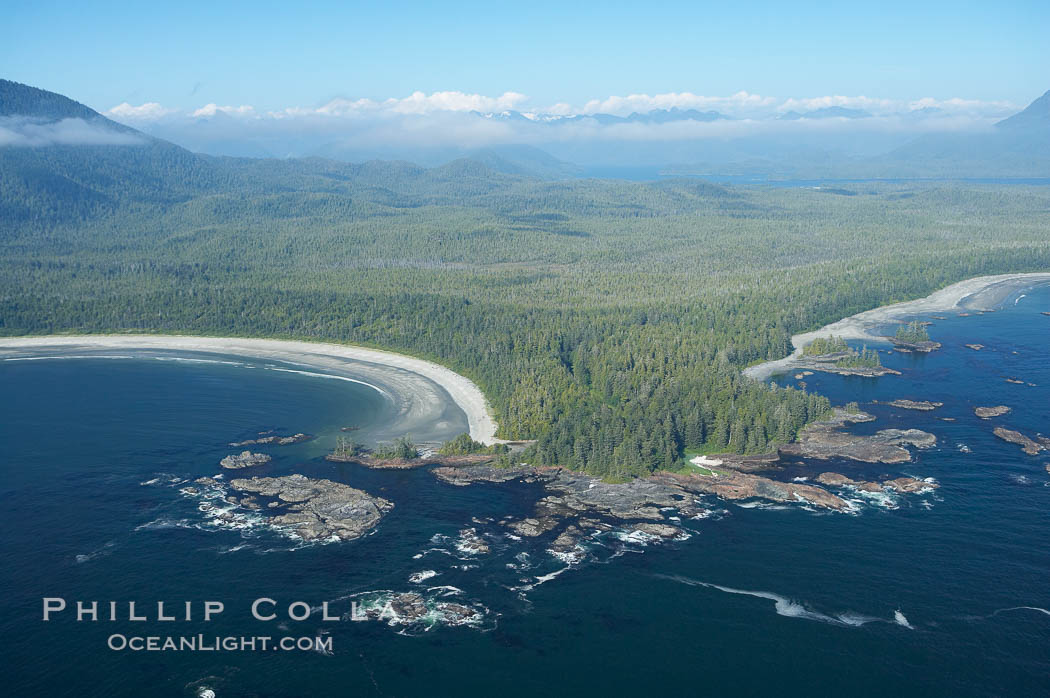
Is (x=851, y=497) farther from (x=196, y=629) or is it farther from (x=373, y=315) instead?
(x=373, y=315)

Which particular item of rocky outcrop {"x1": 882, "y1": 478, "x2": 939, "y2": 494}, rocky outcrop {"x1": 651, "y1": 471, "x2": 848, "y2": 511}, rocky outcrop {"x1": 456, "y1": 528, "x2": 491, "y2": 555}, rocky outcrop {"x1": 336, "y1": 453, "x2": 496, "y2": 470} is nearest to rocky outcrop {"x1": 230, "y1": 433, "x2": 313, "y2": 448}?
rocky outcrop {"x1": 336, "y1": 453, "x2": 496, "y2": 470}

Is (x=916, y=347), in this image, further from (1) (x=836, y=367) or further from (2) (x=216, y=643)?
(2) (x=216, y=643)

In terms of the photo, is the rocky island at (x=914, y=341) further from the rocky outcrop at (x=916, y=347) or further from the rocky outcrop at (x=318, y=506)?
the rocky outcrop at (x=318, y=506)

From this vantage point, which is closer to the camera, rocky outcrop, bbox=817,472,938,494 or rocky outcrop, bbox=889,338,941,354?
rocky outcrop, bbox=817,472,938,494

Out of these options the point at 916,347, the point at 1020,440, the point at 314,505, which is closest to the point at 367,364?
the point at 314,505

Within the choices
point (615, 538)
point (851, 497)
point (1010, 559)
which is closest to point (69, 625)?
point (615, 538)

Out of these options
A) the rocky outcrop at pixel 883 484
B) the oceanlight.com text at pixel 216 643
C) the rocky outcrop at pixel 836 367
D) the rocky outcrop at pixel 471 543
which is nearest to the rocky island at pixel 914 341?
the rocky outcrop at pixel 836 367

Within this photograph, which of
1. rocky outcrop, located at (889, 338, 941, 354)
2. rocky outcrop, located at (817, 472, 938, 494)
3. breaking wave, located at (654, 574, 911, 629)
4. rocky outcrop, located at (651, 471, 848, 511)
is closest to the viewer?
breaking wave, located at (654, 574, 911, 629)

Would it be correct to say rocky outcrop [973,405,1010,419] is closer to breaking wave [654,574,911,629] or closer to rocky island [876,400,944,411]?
rocky island [876,400,944,411]
